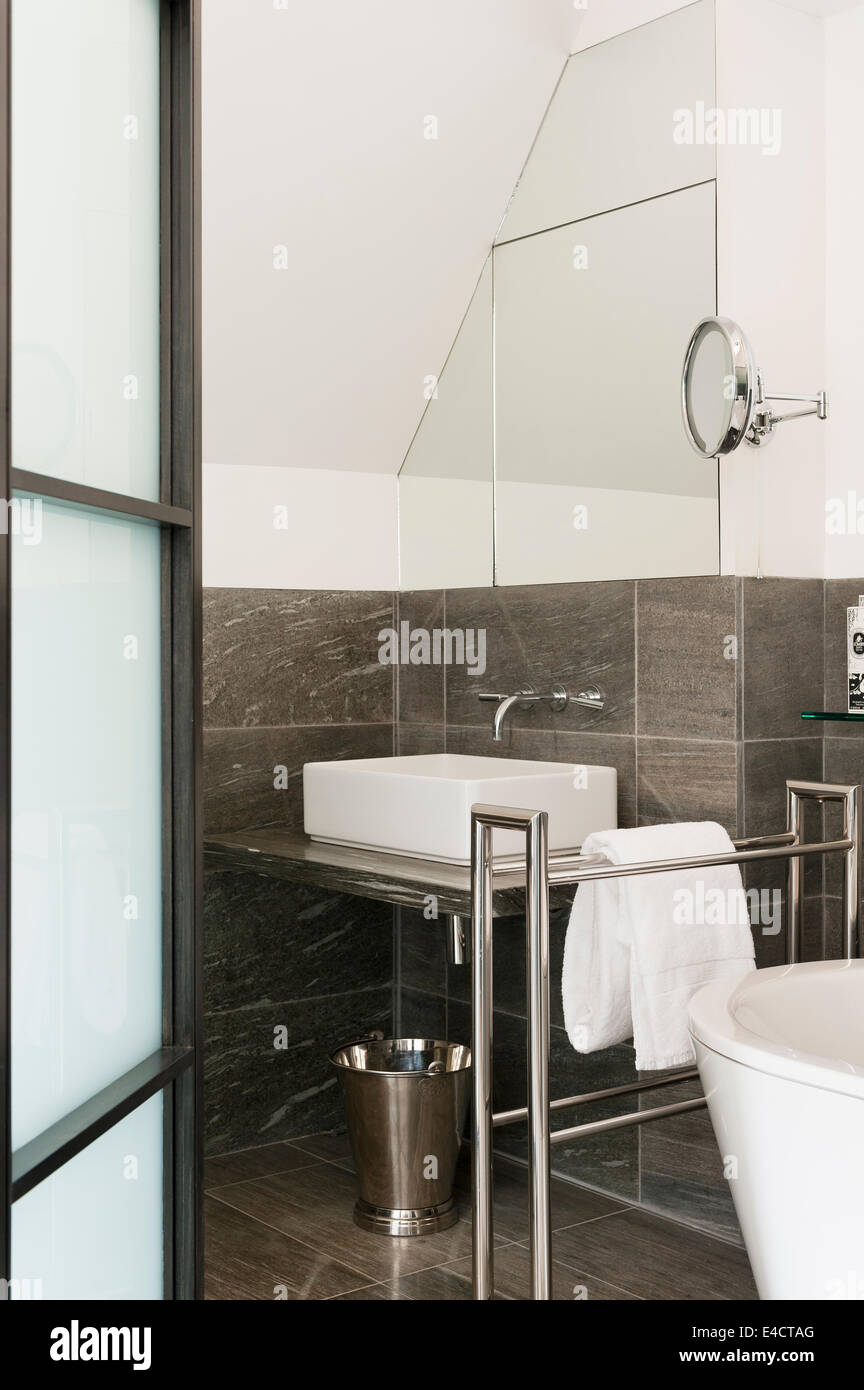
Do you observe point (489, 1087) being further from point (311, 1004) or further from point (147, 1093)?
point (311, 1004)

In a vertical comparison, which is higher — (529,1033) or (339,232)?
(339,232)

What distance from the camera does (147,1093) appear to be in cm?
167

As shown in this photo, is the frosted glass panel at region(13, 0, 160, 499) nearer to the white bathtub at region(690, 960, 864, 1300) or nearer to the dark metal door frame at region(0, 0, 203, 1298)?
the dark metal door frame at region(0, 0, 203, 1298)

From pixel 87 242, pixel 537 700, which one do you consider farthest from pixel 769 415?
pixel 87 242

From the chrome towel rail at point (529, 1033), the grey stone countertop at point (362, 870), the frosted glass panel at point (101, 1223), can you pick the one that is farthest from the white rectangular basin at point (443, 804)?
the frosted glass panel at point (101, 1223)

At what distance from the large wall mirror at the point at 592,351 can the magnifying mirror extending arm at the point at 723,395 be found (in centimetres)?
12

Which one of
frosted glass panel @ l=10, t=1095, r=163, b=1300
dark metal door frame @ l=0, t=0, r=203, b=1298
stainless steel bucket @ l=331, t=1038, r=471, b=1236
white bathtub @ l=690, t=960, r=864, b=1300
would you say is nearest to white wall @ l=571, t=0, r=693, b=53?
dark metal door frame @ l=0, t=0, r=203, b=1298

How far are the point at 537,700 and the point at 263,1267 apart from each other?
1453 millimetres

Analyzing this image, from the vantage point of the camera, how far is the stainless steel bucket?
3.09 metres

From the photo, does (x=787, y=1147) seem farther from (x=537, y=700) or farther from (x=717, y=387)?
(x=537, y=700)

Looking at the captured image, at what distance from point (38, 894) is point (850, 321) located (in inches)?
91.6

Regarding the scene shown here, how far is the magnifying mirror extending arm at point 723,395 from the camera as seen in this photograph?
2.78m

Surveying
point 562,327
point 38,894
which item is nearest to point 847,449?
point 562,327

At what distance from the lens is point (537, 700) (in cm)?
344
